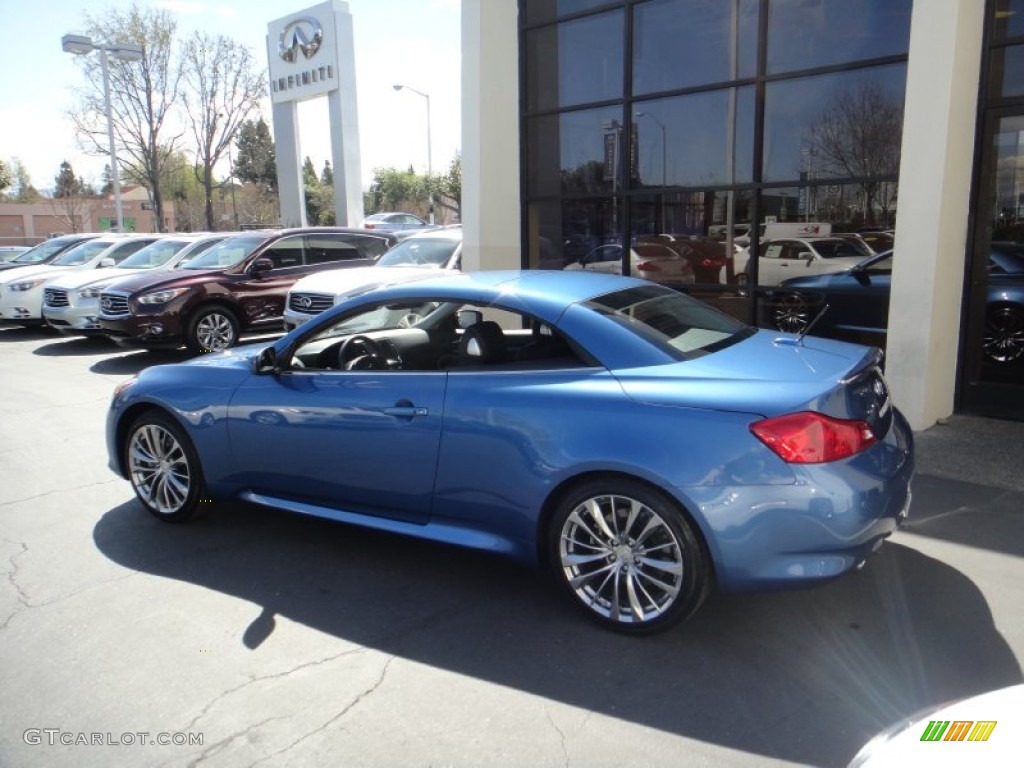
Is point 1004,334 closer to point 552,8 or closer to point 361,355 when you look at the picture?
point 361,355

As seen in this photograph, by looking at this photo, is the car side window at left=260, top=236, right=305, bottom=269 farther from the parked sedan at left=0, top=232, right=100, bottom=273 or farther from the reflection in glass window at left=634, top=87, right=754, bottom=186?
the parked sedan at left=0, top=232, right=100, bottom=273

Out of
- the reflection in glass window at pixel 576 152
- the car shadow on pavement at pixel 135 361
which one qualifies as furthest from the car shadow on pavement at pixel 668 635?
the car shadow on pavement at pixel 135 361

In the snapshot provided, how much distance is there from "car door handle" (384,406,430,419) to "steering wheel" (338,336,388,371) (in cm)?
63

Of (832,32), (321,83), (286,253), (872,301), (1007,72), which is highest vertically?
(321,83)

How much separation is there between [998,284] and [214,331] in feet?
31.0

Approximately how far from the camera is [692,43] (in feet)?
28.1

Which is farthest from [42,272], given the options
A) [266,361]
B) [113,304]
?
[266,361]

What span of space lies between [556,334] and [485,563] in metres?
1.32

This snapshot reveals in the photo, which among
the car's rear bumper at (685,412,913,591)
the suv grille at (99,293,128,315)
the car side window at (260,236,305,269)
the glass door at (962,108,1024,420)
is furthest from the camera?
the car side window at (260,236,305,269)

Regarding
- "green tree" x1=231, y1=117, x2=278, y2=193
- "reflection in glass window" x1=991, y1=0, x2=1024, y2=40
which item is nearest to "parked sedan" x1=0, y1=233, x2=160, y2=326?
"reflection in glass window" x1=991, y1=0, x2=1024, y2=40

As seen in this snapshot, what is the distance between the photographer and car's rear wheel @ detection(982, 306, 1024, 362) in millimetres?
6660

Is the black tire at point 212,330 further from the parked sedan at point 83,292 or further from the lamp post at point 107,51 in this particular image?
the lamp post at point 107,51

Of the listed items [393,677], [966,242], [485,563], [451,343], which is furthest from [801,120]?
[393,677]

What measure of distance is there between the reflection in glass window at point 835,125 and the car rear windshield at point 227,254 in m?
7.50
